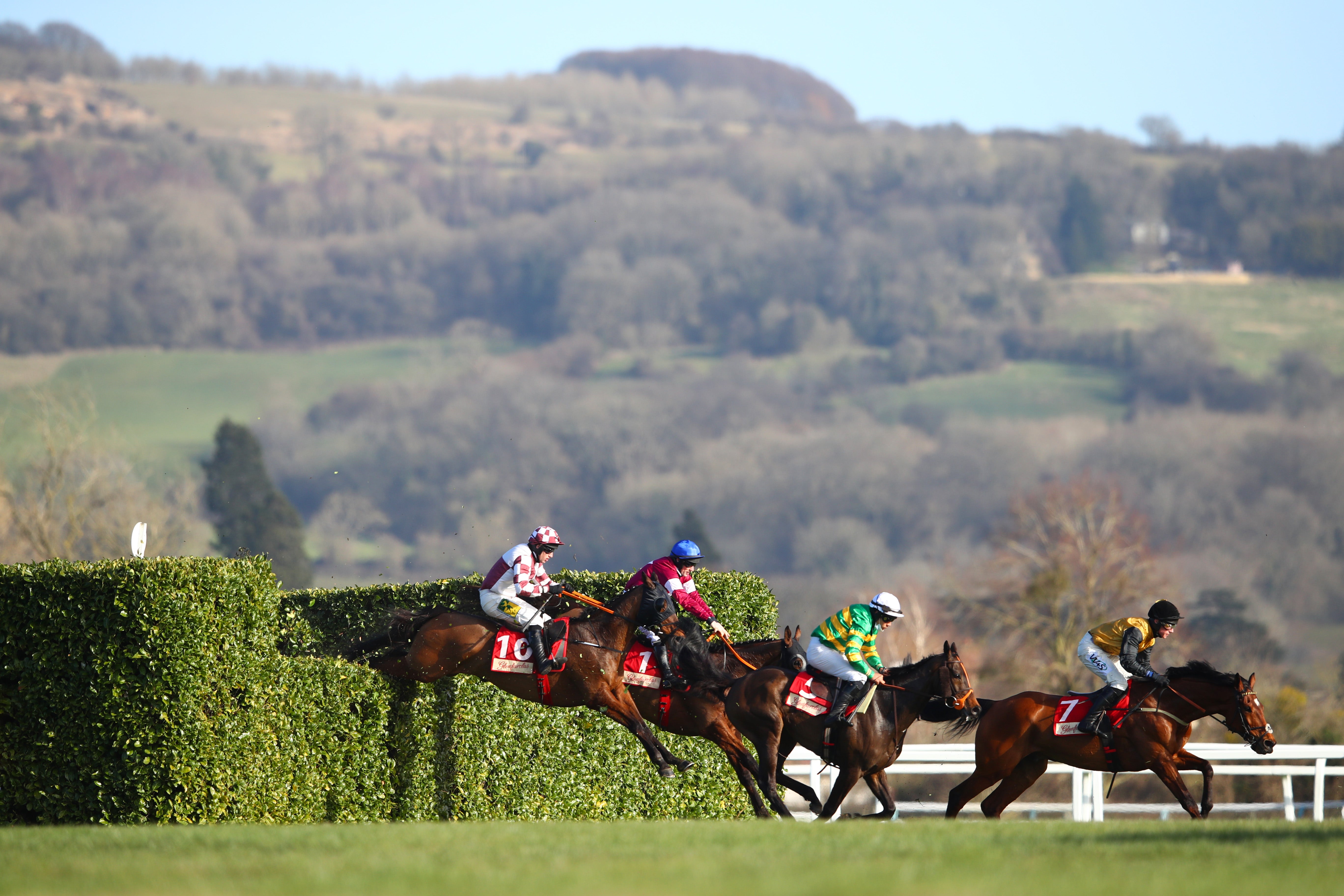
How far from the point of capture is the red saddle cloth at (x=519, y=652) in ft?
39.9

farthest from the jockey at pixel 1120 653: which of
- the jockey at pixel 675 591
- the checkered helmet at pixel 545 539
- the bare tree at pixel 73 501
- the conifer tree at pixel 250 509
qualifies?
the conifer tree at pixel 250 509

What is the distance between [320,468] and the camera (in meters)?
128

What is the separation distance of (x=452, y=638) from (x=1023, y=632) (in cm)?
4147

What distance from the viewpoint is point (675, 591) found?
1258 centimetres

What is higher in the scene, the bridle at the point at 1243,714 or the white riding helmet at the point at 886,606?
the white riding helmet at the point at 886,606

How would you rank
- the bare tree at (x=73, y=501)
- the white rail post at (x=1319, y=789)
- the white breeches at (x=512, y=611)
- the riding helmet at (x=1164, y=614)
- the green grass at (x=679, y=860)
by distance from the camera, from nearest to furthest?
the green grass at (x=679, y=860), the white breeches at (x=512, y=611), the riding helmet at (x=1164, y=614), the white rail post at (x=1319, y=789), the bare tree at (x=73, y=501)

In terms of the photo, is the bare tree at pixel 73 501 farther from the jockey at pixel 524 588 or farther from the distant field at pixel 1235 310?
the distant field at pixel 1235 310

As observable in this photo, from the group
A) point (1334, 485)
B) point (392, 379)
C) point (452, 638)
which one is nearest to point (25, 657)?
point (452, 638)

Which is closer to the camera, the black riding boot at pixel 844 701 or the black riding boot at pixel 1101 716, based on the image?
the black riding boot at pixel 844 701

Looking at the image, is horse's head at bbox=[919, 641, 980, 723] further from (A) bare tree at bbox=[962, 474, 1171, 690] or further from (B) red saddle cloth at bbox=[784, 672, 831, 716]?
(A) bare tree at bbox=[962, 474, 1171, 690]

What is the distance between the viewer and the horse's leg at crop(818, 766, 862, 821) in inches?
459

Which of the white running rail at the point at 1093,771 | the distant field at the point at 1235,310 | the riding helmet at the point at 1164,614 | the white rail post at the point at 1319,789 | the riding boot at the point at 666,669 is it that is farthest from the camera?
the distant field at the point at 1235,310

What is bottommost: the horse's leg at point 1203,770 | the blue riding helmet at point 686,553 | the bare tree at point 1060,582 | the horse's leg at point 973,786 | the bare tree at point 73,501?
the bare tree at point 1060,582

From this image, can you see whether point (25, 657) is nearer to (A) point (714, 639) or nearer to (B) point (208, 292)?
(A) point (714, 639)
